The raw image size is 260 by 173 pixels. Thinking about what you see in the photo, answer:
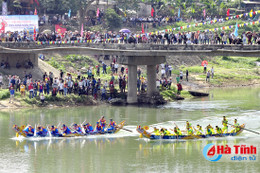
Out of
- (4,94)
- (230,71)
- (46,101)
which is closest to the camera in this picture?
(4,94)

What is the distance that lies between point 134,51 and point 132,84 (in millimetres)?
3516

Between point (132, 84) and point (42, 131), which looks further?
point (132, 84)

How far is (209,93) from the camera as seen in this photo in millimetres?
67000

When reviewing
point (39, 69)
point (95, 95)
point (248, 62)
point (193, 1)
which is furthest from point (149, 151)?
point (193, 1)

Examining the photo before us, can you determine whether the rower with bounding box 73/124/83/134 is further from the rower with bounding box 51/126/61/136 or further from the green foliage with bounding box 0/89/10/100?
the green foliage with bounding box 0/89/10/100

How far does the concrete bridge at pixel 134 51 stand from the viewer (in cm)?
5394

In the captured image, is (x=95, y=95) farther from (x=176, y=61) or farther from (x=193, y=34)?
(x=176, y=61)

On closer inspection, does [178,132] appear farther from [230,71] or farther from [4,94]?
[230,71]

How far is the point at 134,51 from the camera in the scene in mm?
56375

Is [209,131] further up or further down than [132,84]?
further down

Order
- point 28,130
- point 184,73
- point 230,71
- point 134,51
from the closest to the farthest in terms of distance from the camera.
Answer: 1. point 28,130
2. point 134,51
3. point 184,73
4. point 230,71

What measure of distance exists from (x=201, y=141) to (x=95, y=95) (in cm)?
1721

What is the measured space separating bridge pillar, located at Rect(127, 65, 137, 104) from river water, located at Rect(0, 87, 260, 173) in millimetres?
1532

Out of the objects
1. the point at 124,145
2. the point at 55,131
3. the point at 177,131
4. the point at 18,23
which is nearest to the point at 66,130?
the point at 55,131
